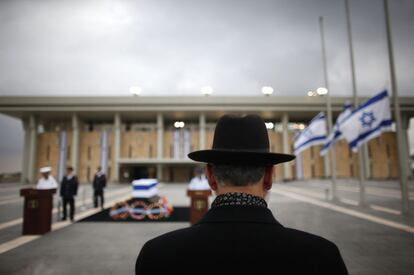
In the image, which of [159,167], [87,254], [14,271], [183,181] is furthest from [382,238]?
[183,181]

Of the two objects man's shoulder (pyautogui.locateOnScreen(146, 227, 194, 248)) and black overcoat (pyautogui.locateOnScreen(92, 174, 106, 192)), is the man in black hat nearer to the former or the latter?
man's shoulder (pyautogui.locateOnScreen(146, 227, 194, 248))

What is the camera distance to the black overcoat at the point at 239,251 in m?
1.17

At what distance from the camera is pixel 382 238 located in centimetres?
733

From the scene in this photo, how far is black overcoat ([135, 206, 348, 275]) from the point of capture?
3.84ft

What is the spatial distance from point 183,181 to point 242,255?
47903mm

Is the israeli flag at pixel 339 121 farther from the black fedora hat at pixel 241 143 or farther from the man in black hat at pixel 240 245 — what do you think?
the man in black hat at pixel 240 245

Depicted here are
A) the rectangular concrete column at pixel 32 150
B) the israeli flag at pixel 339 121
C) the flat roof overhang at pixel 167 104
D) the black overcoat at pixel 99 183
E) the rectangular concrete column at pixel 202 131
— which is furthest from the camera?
the rectangular concrete column at pixel 202 131

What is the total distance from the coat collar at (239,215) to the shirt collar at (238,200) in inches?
1.0

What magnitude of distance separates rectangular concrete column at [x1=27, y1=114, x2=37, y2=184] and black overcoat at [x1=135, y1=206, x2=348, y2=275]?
2053 inches

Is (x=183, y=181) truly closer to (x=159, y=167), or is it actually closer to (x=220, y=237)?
(x=159, y=167)

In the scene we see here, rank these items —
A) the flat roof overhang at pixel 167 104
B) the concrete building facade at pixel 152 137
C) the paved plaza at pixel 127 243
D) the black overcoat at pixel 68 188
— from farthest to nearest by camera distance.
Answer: the concrete building facade at pixel 152 137
the flat roof overhang at pixel 167 104
the black overcoat at pixel 68 188
the paved plaza at pixel 127 243

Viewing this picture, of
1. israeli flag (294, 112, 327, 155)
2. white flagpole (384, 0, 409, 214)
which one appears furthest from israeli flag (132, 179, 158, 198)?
white flagpole (384, 0, 409, 214)

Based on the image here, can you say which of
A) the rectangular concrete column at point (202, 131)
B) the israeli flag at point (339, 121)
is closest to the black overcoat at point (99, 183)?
the israeli flag at point (339, 121)

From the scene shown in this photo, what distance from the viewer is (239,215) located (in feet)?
4.25
